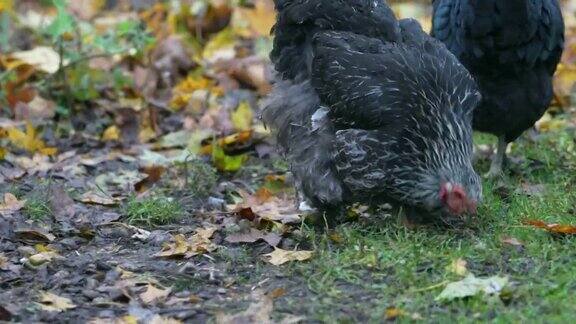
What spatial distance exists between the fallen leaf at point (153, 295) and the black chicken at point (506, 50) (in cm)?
242

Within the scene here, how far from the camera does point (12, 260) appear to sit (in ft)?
15.6

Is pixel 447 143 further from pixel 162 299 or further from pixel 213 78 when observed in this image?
pixel 213 78

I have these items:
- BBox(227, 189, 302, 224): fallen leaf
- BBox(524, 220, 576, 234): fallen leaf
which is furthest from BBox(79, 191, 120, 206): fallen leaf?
BBox(524, 220, 576, 234): fallen leaf

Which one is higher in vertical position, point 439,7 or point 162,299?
point 439,7

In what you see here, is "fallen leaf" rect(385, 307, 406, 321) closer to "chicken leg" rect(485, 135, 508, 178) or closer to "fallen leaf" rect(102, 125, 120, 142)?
"chicken leg" rect(485, 135, 508, 178)

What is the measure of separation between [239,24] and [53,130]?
2563 mm

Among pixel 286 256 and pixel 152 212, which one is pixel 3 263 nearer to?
pixel 152 212

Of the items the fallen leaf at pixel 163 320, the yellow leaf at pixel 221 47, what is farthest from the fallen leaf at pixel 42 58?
the fallen leaf at pixel 163 320

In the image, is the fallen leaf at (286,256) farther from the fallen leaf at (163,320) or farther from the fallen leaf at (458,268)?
the fallen leaf at (163,320)

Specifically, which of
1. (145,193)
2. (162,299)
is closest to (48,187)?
(145,193)

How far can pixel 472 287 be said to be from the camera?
4.07m

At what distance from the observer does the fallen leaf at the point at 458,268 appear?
4309mm

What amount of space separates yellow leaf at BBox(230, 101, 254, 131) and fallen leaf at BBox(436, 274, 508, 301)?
10.5 feet

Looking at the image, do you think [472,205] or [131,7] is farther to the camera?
[131,7]
